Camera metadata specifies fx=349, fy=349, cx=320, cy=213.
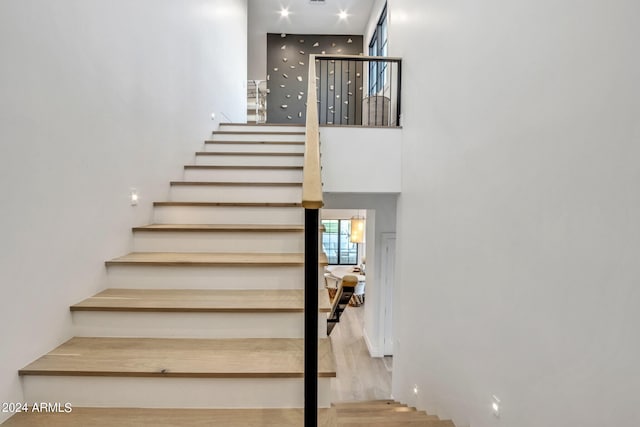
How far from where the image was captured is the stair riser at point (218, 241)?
2416 millimetres

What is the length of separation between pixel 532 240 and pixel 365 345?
4991 mm

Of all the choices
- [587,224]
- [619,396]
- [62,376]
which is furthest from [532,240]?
[62,376]

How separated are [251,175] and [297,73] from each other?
20.1ft

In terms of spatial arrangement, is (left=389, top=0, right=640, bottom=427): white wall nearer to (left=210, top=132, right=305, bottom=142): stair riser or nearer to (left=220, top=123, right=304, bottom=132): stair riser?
(left=210, top=132, right=305, bottom=142): stair riser

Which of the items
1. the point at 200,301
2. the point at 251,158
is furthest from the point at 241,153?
the point at 200,301

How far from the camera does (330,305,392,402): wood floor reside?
14.8 ft

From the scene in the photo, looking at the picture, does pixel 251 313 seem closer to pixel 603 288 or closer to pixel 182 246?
pixel 182 246

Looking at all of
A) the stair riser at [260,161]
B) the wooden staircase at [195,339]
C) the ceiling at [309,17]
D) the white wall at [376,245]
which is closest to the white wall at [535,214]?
the wooden staircase at [195,339]

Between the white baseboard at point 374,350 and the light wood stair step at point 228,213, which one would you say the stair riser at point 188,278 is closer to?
the light wood stair step at point 228,213

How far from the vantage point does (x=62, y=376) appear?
1.50m

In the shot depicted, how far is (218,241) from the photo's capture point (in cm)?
245

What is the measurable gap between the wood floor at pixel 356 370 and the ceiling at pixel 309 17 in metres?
6.63

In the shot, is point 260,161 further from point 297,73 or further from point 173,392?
point 297,73

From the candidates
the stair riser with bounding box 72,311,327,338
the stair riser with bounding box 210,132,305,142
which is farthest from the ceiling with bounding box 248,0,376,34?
the stair riser with bounding box 72,311,327,338
